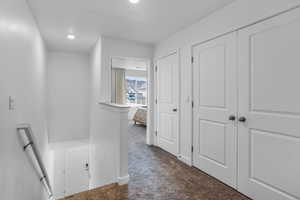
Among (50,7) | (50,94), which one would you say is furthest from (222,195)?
(50,94)

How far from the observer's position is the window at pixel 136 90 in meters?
8.59

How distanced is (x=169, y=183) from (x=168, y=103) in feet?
5.15

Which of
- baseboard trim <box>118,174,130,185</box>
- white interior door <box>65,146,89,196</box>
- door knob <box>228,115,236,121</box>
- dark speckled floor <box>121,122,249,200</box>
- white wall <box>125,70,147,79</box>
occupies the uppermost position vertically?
white wall <box>125,70,147,79</box>

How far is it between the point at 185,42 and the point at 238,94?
136cm

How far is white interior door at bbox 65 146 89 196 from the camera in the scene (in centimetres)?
464

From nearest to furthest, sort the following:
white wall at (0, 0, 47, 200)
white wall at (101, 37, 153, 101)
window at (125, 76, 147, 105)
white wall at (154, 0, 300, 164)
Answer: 1. white wall at (0, 0, 47, 200)
2. white wall at (154, 0, 300, 164)
3. white wall at (101, 37, 153, 101)
4. window at (125, 76, 147, 105)

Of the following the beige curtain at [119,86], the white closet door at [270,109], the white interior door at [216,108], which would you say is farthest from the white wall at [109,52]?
the beige curtain at [119,86]

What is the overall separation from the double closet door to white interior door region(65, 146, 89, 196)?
3629 millimetres

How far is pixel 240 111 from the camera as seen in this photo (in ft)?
6.53

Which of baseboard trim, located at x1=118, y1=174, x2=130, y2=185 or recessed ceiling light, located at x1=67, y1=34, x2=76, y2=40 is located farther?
recessed ceiling light, located at x1=67, y1=34, x2=76, y2=40

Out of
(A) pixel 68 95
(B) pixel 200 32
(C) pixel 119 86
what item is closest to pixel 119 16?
(B) pixel 200 32

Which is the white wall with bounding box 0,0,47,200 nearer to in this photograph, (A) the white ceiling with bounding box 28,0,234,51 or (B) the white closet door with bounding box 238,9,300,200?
(A) the white ceiling with bounding box 28,0,234,51

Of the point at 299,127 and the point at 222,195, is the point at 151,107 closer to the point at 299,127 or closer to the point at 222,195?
the point at 222,195

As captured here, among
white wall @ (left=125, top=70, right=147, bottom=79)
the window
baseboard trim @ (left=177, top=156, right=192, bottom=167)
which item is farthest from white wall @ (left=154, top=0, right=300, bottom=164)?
the window
